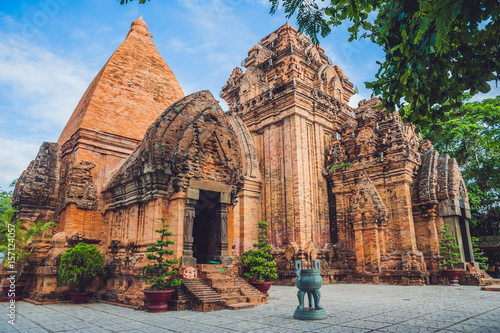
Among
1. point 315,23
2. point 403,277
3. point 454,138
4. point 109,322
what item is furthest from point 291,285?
point 454,138

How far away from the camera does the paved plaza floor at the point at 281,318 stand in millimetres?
5902

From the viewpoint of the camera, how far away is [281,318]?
274 inches

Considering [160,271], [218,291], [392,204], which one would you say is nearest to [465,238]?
[392,204]

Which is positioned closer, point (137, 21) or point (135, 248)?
point (135, 248)

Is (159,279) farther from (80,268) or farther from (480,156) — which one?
(480,156)

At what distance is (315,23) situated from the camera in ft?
18.1

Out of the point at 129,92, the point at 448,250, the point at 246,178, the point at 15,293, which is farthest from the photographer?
the point at 246,178

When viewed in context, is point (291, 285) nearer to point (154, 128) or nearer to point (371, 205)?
point (371, 205)

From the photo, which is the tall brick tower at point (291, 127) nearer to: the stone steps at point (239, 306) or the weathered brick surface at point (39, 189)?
the stone steps at point (239, 306)

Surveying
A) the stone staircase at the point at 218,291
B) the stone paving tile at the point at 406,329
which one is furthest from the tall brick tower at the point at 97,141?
the stone paving tile at the point at 406,329

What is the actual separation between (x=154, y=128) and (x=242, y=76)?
1318 cm

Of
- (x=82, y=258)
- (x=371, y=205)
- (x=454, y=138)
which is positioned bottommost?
(x=82, y=258)

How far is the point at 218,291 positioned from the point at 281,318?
2425 mm

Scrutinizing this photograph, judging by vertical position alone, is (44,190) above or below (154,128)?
below
